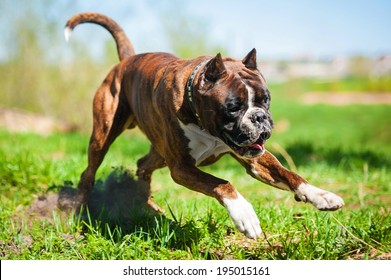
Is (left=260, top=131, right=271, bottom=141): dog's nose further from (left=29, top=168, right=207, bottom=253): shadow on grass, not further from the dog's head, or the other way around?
(left=29, top=168, right=207, bottom=253): shadow on grass

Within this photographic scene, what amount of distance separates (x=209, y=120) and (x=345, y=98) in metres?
40.9

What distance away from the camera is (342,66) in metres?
74.0

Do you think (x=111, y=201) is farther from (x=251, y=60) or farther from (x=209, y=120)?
(x=251, y=60)

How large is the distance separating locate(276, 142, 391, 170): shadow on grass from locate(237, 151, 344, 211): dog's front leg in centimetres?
371

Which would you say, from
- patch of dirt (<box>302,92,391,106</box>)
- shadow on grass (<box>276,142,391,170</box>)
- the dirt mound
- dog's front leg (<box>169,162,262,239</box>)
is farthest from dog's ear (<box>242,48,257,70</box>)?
patch of dirt (<box>302,92,391,106</box>)

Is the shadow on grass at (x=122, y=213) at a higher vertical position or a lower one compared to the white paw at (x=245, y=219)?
lower

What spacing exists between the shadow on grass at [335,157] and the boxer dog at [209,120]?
3.76 meters

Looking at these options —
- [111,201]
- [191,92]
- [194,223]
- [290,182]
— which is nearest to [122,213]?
[111,201]

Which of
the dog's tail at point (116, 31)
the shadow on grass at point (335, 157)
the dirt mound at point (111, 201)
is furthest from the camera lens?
the shadow on grass at point (335, 157)

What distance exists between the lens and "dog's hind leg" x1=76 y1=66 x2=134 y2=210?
4941mm

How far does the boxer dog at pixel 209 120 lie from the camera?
3383 mm

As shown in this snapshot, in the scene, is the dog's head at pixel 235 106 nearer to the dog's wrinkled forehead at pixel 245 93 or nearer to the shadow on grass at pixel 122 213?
the dog's wrinkled forehead at pixel 245 93

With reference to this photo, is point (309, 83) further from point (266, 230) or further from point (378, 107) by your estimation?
point (266, 230)

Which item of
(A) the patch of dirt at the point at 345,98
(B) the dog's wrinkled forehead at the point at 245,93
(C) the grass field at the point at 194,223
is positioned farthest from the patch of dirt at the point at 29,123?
(A) the patch of dirt at the point at 345,98
